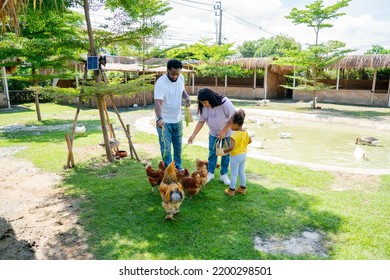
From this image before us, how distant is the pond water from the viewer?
7.18m

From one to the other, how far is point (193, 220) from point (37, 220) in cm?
217

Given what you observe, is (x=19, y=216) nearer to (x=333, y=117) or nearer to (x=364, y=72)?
(x=333, y=117)

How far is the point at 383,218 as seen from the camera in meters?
3.97

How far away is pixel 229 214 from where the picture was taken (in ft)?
13.5

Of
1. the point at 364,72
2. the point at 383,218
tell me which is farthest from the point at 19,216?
the point at 364,72

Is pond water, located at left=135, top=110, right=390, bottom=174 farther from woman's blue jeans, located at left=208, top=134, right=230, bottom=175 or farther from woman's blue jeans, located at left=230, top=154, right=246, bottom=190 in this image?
woman's blue jeans, located at left=230, top=154, right=246, bottom=190

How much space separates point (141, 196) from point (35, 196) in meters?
1.81

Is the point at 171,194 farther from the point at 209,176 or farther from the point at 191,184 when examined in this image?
the point at 209,176

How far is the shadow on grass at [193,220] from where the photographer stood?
328cm

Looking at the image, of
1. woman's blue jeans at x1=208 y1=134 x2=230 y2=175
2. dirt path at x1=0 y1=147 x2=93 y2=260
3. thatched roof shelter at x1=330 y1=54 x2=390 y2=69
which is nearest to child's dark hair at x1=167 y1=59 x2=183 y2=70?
woman's blue jeans at x1=208 y1=134 x2=230 y2=175

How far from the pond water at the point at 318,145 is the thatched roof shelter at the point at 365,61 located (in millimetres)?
7095

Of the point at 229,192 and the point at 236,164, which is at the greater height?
the point at 236,164

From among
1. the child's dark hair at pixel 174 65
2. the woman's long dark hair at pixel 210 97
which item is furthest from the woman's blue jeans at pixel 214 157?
the child's dark hair at pixel 174 65

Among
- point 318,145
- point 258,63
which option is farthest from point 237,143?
point 258,63
